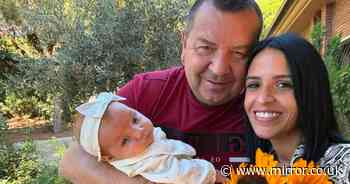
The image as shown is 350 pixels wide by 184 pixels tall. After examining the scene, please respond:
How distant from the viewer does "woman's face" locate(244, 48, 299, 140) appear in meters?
1.61

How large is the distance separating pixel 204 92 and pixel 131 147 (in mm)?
493

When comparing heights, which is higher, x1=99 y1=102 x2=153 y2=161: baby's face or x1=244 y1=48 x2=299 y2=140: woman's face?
→ x1=244 y1=48 x2=299 y2=140: woman's face

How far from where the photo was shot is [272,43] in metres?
1.72

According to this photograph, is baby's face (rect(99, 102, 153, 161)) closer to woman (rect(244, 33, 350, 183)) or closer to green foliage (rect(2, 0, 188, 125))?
woman (rect(244, 33, 350, 183))

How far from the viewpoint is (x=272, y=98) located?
1617 millimetres

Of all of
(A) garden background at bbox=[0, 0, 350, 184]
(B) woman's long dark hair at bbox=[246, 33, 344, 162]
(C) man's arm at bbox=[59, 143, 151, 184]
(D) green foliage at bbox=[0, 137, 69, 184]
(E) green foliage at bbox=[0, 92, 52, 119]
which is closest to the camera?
(B) woman's long dark hair at bbox=[246, 33, 344, 162]

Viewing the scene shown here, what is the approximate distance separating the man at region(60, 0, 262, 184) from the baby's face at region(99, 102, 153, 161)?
12cm

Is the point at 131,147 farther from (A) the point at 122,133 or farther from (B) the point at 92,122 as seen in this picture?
(B) the point at 92,122


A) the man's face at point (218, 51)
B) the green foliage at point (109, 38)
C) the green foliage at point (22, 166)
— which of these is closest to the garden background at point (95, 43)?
the green foliage at point (109, 38)

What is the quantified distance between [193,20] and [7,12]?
16.7 metres

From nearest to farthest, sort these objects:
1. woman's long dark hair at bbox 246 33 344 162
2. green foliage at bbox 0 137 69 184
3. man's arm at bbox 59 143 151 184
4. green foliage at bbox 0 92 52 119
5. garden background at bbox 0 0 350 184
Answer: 1. woman's long dark hair at bbox 246 33 344 162
2. man's arm at bbox 59 143 151 184
3. green foliage at bbox 0 137 69 184
4. garden background at bbox 0 0 350 184
5. green foliage at bbox 0 92 52 119

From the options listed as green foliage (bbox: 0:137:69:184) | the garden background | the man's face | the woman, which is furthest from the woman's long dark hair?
the garden background

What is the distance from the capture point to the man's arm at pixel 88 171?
75.4 inches

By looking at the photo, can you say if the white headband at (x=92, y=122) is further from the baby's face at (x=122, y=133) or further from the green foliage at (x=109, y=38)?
the green foliage at (x=109, y=38)
